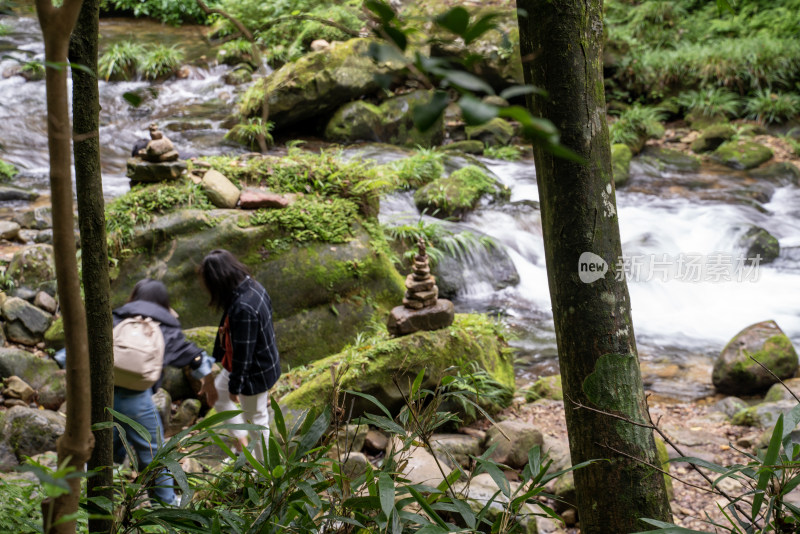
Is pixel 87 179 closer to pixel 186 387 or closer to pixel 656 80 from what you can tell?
pixel 186 387

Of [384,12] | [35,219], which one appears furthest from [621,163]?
[384,12]

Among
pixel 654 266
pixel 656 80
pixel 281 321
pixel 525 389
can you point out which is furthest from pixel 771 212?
pixel 281 321

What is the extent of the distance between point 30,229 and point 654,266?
7.40m

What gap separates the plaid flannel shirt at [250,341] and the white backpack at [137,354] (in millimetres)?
396

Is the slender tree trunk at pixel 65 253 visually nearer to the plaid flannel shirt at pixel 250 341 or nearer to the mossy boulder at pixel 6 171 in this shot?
the plaid flannel shirt at pixel 250 341

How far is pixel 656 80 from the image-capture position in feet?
43.0

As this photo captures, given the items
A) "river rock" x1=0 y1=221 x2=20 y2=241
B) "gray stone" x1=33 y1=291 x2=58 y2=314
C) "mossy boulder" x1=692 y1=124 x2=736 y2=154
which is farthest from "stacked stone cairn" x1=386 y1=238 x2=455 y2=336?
"mossy boulder" x1=692 y1=124 x2=736 y2=154

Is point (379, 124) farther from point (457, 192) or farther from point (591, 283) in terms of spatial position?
point (591, 283)

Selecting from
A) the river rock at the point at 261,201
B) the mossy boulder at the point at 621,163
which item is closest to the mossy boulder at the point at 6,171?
the river rock at the point at 261,201

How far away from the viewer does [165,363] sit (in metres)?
3.50

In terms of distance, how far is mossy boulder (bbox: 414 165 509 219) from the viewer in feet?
26.0

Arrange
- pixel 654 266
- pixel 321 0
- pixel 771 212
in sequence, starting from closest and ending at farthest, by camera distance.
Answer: pixel 654 266
pixel 771 212
pixel 321 0

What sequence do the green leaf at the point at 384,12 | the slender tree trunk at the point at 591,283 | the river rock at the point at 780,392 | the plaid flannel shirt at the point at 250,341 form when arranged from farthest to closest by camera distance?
the river rock at the point at 780,392, the plaid flannel shirt at the point at 250,341, the slender tree trunk at the point at 591,283, the green leaf at the point at 384,12

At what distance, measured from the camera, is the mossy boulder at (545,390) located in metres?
4.95
